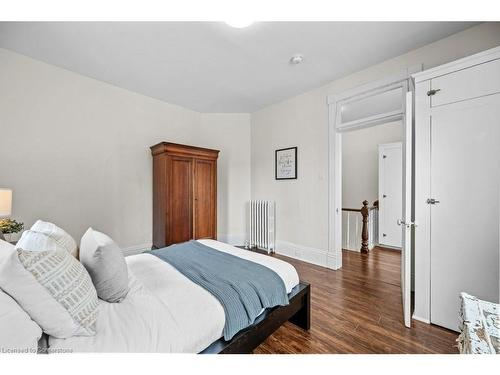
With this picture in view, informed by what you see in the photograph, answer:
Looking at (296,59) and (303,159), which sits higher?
(296,59)

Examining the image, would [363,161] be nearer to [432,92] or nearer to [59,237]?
[432,92]

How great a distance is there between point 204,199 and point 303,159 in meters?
1.74

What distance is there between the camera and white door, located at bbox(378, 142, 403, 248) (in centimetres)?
406

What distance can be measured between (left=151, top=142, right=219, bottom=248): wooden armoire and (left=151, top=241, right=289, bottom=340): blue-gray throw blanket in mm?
1375

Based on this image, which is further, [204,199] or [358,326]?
[204,199]

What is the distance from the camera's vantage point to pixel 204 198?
11.8 ft

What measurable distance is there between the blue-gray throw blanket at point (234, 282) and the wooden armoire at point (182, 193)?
4.51 feet

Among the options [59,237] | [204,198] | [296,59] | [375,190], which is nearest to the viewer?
[59,237]

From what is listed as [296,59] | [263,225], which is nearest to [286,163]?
[263,225]

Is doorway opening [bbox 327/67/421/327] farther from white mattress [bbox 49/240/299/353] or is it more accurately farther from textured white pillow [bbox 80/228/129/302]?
textured white pillow [bbox 80/228/129/302]

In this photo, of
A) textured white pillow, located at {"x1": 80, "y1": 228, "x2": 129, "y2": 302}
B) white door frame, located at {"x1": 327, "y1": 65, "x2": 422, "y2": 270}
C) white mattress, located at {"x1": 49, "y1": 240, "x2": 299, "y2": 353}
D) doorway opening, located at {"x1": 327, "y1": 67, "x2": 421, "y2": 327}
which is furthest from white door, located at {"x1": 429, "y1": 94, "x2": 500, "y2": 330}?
textured white pillow, located at {"x1": 80, "y1": 228, "x2": 129, "y2": 302}

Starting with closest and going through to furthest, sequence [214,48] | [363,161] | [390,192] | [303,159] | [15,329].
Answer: [15,329]
[214,48]
[303,159]
[390,192]
[363,161]

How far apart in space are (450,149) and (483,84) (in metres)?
0.48
